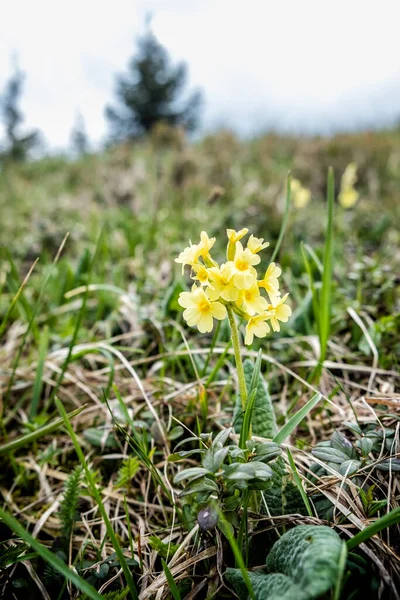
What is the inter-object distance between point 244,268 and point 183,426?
1.41 ft

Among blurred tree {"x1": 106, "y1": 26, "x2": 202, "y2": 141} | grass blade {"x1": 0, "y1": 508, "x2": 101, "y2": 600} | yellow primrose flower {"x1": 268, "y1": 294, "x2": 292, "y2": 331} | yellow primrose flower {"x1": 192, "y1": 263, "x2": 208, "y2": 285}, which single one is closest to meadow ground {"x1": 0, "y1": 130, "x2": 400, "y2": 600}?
grass blade {"x1": 0, "y1": 508, "x2": 101, "y2": 600}

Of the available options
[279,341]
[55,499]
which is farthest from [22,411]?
[279,341]

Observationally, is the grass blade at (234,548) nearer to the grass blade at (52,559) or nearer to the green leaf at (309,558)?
the green leaf at (309,558)

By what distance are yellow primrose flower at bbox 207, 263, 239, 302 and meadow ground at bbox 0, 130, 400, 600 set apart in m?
0.21

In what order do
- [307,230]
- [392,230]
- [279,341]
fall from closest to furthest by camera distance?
[279,341] < [307,230] < [392,230]

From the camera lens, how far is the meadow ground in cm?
84

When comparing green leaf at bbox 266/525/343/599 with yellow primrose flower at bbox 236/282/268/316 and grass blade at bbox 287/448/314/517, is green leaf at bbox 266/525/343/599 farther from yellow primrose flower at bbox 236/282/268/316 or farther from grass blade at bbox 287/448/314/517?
yellow primrose flower at bbox 236/282/268/316

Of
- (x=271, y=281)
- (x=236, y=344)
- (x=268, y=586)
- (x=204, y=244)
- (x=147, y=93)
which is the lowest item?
(x=268, y=586)

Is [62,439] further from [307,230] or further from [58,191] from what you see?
[58,191]

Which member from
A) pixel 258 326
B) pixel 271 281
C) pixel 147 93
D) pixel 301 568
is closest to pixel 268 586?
pixel 301 568

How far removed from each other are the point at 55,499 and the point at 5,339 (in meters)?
1.03

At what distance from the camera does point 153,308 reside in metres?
1.89

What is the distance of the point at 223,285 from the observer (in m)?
0.87

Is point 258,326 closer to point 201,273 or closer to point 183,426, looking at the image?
point 201,273
